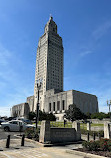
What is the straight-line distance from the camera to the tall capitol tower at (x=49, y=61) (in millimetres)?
112500

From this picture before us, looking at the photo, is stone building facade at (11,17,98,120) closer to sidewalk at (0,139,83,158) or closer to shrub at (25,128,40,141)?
shrub at (25,128,40,141)

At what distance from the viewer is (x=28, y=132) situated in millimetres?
15273

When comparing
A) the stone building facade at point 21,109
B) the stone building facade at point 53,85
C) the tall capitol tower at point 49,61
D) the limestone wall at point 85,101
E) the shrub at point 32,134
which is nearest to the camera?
the shrub at point 32,134

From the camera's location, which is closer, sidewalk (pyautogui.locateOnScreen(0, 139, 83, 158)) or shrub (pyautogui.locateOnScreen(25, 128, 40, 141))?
sidewalk (pyautogui.locateOnScreen(0, 139, 83, 158))

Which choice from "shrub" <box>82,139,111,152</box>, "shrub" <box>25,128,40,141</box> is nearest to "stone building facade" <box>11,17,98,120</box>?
"shrub" <box>25,128,40,141</box>

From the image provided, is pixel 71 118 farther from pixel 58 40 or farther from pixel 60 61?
pixel 58 40

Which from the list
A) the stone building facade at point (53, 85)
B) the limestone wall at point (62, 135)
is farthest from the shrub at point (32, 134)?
the stone building facade at point (53, 85)

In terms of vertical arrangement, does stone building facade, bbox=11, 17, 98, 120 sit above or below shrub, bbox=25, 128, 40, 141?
above

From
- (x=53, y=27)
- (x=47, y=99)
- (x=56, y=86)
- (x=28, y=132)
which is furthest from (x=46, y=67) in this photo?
(x=28, y=132)

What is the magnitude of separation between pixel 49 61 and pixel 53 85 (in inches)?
837

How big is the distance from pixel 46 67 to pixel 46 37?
3216cm

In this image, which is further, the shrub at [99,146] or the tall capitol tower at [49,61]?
the tall capitol tower at [49,61]

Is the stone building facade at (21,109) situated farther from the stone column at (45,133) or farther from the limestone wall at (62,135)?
the stone column at (45,133)

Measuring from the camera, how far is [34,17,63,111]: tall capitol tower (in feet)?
369
